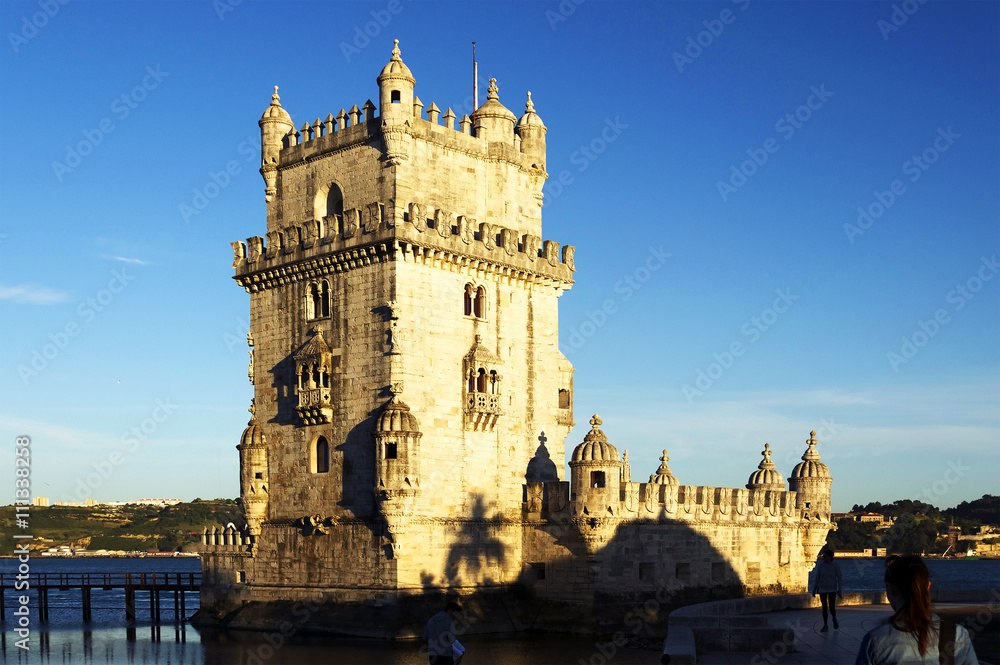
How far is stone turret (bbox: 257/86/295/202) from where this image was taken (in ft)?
165

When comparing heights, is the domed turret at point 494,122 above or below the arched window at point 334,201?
above

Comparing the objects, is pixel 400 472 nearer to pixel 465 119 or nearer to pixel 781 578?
pixel 465 119

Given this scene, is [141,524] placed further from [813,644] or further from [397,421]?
[813,644]

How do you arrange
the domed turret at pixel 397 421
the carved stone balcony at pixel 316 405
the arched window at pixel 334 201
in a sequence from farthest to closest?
the arched window at pixel 334 201 → the carved stone balcony at pixel 316 405 → the domed turret at pixel 397 421

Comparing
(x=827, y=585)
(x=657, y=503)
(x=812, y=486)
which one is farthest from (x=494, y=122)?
(x=827, y=585)

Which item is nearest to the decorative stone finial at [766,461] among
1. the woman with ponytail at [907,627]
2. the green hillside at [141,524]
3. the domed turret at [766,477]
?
the domed turret at [766,477]

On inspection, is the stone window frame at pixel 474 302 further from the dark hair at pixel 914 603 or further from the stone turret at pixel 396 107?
the dark hair at pixel 914 603

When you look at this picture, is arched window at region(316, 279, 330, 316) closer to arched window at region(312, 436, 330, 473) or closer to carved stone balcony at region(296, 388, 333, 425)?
carved stone balcony at region(296, 388, 333, 425)

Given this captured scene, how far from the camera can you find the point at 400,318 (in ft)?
145

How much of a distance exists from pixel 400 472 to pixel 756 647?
69.2 ft

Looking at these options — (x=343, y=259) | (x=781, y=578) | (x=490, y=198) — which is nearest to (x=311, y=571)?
(x=343, y=259)

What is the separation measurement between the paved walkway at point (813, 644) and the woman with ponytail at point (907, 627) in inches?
476

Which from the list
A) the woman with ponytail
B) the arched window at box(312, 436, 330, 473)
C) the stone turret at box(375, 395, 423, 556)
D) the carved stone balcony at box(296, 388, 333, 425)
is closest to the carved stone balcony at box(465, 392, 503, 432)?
the stone turret at box(375, 395, 423, 556)

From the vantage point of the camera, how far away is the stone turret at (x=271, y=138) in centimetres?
5028
